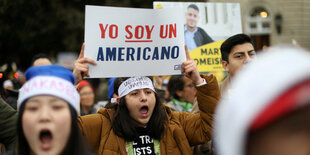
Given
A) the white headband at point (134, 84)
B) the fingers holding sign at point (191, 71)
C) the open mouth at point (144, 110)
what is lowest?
the open mouth at point (144, 110)

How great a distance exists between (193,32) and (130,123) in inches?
69.6

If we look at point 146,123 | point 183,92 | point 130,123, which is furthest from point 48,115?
point 183,92

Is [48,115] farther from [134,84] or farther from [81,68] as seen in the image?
[134,84]

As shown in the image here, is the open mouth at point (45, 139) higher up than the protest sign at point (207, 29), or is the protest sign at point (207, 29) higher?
the protest sign at point (207, 29)

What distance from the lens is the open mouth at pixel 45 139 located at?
5.87ft

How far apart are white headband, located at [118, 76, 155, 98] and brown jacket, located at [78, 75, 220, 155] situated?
25 cm

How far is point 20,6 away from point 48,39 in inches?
189

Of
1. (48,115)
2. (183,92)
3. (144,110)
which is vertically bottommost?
(183,92)

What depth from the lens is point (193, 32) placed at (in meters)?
4.52

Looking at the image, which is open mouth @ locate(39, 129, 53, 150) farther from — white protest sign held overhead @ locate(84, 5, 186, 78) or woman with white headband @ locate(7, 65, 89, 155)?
white protest sign held overhead @ locate(84, 5, 186, 78)

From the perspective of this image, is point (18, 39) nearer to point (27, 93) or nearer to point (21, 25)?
point (21, 25)

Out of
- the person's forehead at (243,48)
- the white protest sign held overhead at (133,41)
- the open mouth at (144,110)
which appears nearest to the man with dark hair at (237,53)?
the person's forehead at (243,48)

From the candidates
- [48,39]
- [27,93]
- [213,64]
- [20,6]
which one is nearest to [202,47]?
[213,64]

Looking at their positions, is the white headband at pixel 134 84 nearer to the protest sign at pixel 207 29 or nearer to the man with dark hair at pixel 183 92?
the protest sign at pixel 207 29
